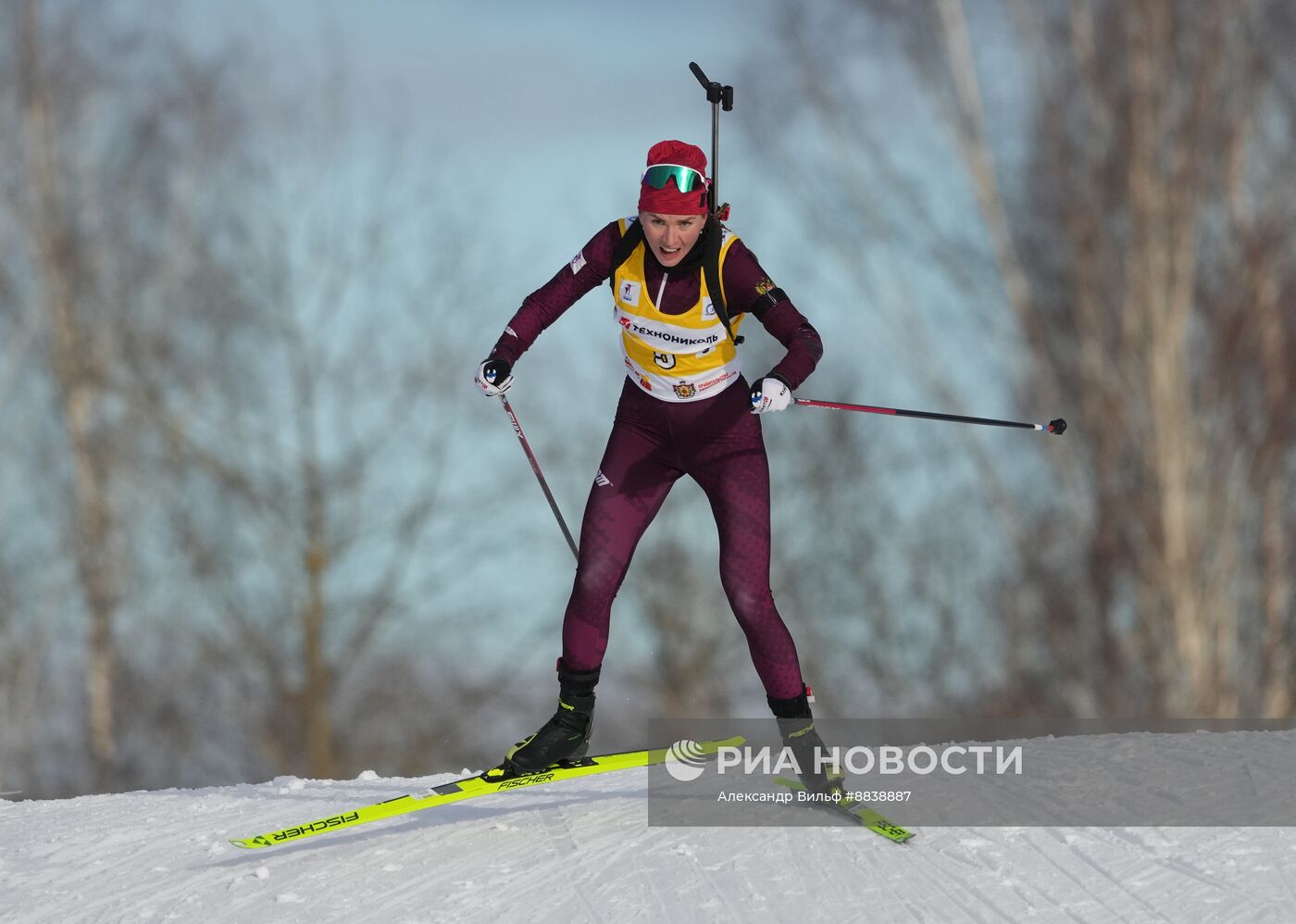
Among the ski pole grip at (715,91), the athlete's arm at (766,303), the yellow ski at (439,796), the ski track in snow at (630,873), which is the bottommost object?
the ski track in snow at (630,873)

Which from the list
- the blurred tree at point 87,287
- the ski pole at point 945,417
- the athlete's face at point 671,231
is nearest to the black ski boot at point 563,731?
the ski pole at point 945,417

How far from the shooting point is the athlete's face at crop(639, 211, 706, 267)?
15.6 feet

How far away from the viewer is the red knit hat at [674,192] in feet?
15.5

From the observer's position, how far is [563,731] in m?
5.29

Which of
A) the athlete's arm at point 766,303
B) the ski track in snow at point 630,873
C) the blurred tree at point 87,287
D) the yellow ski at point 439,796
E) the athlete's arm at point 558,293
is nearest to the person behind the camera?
the ski track in snow at point 630,873

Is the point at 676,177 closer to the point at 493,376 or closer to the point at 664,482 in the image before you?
the point at 493,376

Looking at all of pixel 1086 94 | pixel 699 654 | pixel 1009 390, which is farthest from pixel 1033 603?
pixel 699 654

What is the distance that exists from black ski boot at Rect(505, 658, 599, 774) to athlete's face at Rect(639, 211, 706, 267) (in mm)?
1491

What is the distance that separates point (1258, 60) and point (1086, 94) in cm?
128

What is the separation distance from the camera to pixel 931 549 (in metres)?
15.8

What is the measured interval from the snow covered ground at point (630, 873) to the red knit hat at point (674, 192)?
210 centimetres

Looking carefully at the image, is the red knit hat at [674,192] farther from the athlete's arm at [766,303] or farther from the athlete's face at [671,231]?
the athlete's arm at [766,303]

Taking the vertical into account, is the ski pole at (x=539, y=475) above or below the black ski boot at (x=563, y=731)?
above

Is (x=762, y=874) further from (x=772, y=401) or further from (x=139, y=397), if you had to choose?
(x=139, y=397)
